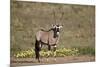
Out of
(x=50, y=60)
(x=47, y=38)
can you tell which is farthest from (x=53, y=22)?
(x=50, y=60)

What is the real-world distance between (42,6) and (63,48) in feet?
1.51

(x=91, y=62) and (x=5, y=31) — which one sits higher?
(x=5, y=31)

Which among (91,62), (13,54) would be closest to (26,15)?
(13,54)

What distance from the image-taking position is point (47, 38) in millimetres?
1855

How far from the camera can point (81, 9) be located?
1966 millimetres

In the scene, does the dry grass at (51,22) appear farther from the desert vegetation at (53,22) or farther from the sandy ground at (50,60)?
the sandy ground at (50,60)

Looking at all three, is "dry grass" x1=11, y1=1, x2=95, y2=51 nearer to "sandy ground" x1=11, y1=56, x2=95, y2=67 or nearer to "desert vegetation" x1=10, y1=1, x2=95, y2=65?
"desert vegetation" x1=10, y1=1, x2=95, y2=65

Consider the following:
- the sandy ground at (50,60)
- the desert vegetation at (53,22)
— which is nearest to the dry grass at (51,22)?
the desert vegetation at (53,22)

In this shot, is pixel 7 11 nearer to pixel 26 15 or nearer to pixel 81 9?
pixel 26 15

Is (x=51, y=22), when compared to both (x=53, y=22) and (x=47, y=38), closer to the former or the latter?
(x=53, y=22)

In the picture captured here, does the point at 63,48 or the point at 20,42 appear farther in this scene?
the point at 63,48

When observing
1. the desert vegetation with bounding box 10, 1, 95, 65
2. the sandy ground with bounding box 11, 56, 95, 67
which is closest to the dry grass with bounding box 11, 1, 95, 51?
the desert vegetation with bounding box 10, 1, 95, 65

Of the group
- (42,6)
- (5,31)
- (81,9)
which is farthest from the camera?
(81,9)

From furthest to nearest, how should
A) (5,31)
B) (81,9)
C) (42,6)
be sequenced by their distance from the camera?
(81,9) → (42,6) → (5,31)
